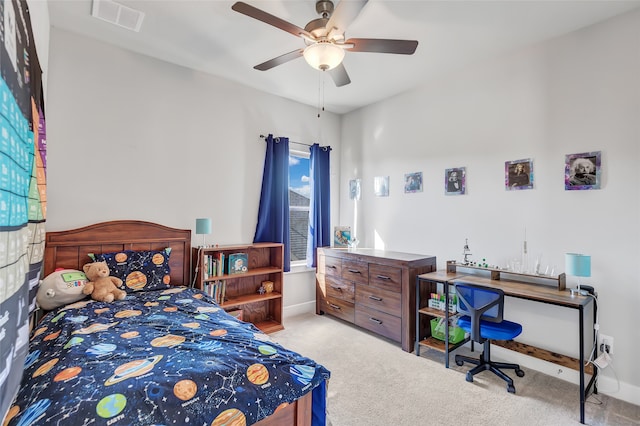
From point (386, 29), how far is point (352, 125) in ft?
6.81

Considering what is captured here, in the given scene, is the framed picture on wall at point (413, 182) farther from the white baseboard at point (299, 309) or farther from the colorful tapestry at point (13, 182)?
the colorful tapestry at point (13, 182)

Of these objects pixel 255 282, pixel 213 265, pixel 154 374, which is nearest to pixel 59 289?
pixel 213 265

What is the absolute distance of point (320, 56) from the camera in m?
1.96

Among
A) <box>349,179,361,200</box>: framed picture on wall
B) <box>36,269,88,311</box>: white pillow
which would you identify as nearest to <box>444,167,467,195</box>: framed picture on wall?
<box>349,179,361,200</box>: framed picture on wall

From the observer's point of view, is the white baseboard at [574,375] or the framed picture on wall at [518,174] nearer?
the white baseboard at [574,375]

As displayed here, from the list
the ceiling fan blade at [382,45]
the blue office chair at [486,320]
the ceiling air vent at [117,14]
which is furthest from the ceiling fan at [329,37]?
the blue office chair at [486,320]

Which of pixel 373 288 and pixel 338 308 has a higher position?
pixel 373 288

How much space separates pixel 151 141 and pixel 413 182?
298cm

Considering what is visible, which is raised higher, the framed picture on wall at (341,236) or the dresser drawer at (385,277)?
the framed picture on wall at (341,236)

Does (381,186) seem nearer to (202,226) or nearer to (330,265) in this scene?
(330,265)

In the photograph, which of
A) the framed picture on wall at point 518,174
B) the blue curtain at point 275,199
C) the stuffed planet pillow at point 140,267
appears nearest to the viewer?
the stuffed planet pillow at point 140,267

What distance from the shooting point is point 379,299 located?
130 inches

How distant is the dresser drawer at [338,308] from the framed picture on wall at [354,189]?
5.03 feet

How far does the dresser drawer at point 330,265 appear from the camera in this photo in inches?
150
